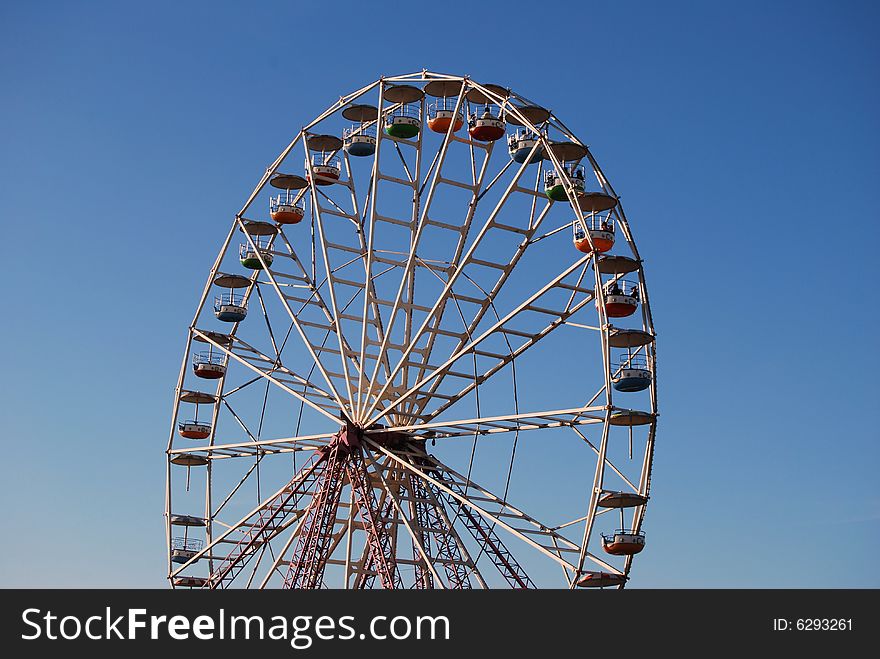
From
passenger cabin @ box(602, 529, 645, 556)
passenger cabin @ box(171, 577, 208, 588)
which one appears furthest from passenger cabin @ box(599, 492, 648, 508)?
passenger cabin @ box(171, 577, 208, 588)

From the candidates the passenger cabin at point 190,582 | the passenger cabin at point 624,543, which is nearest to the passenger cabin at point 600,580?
the passenger cabin at point 624,543

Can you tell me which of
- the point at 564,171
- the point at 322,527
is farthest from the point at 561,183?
the point at 322,527

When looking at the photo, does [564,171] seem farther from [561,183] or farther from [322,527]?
[322,527]

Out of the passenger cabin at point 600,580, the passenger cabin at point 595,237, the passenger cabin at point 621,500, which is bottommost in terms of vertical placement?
the passenger cabin at point 600,580

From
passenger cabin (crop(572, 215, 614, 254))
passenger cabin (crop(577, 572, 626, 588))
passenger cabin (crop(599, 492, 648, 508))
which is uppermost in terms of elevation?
passenger cabin (crop(572, 215, 614, 254))

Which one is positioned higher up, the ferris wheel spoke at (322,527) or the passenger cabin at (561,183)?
the passenger cabin at (561,183)

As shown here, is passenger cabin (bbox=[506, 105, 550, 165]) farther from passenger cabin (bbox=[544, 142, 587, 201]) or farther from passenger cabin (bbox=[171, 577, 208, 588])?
passenger cabin (bbox=[171, 577, 208, 588])

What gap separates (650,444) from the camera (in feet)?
129

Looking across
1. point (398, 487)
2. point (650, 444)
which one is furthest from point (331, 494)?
point (650, 444)

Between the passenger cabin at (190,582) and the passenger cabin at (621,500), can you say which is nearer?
the passenger cabin at (621,500)

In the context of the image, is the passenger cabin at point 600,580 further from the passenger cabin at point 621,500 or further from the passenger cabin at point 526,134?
the passenger cabin at point 526,134

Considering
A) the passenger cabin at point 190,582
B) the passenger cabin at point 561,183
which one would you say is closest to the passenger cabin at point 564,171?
the passenger cabin at point 561,183

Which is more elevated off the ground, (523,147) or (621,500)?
(523,147)
